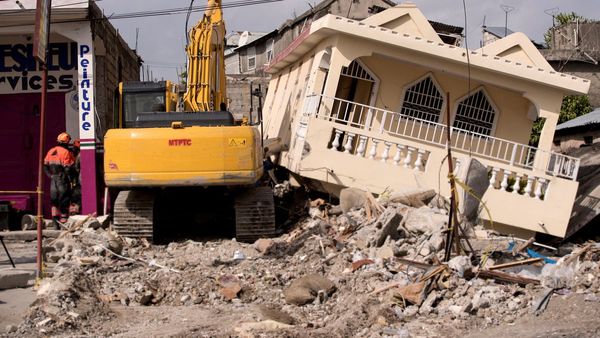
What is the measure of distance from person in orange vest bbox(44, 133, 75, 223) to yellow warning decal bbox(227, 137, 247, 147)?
3.72 m

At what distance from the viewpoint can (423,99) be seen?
54.7 feet

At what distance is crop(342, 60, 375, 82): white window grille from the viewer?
16156mm

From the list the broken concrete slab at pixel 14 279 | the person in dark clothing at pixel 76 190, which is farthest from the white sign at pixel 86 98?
the broken concrete slab at pixel 14 279

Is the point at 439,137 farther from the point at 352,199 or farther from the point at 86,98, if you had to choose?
the point at 86,98

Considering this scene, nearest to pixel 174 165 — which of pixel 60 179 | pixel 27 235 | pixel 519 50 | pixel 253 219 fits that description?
pixel 253 219

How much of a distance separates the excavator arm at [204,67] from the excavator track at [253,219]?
241 centimetres

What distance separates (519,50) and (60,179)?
31.6 feet

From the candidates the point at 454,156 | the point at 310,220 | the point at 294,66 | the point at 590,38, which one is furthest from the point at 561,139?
the point at 310,220

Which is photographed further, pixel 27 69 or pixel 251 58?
pixel 251 58

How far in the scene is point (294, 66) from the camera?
19500 mm

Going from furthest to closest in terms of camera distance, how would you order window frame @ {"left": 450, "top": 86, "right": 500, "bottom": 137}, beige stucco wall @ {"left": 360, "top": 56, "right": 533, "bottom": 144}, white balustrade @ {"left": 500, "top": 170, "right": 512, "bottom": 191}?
window frame @ {"left": 450, "top": 86, "right": 500, "bottom": 137} → beige stucco wall @ {"left": 360, "top": 56, "right": 533, "bottom": 144} → white balustrade @ {"left": 500, "top": 170, "right": 512, "bottom": 191}

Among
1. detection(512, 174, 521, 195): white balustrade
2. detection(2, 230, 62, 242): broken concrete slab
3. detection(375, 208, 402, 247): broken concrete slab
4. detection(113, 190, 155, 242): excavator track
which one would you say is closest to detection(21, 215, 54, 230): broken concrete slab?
detection(2, 230, 62, 242): broken concrete slab

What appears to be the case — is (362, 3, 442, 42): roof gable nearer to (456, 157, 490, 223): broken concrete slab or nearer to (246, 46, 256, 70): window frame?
(456, 157, 490, 223): broken concrete slab

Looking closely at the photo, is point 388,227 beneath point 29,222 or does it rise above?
above
